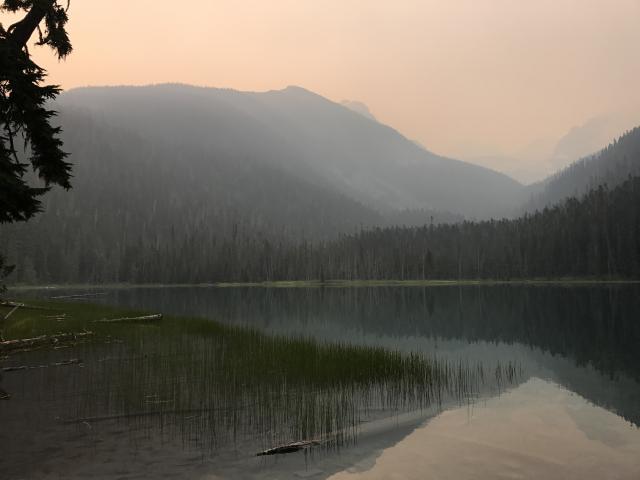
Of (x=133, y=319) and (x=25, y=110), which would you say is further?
(x=133, y=319)

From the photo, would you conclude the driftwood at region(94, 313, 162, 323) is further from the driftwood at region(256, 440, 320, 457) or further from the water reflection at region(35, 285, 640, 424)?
the driftwood at region(256, 440, 320, 457)

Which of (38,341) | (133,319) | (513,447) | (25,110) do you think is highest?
(25,110)

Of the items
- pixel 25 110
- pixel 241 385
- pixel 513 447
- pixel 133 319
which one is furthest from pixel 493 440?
pixel 133 319

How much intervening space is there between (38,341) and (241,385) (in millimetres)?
14929

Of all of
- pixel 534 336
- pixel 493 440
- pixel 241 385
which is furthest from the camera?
pixel 534 336

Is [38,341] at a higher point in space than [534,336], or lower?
higher

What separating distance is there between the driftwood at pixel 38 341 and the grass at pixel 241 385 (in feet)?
3.06

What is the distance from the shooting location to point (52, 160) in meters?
16.3

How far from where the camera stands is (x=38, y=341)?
94.3 feet

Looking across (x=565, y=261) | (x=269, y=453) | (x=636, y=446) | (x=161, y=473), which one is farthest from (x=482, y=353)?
(x=565, y=261)

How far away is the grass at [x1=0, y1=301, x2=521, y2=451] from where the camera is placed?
1611 centimetres

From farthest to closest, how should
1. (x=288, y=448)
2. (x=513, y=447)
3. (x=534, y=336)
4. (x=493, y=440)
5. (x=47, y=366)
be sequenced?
(x=534, y=336) → (x=47, y=366) → (x=493, y=440) → (x=513, y=447) → (x=288, y=448)

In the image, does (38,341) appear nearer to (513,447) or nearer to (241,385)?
(241,385)

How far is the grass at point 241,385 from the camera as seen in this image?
52.9 ft
